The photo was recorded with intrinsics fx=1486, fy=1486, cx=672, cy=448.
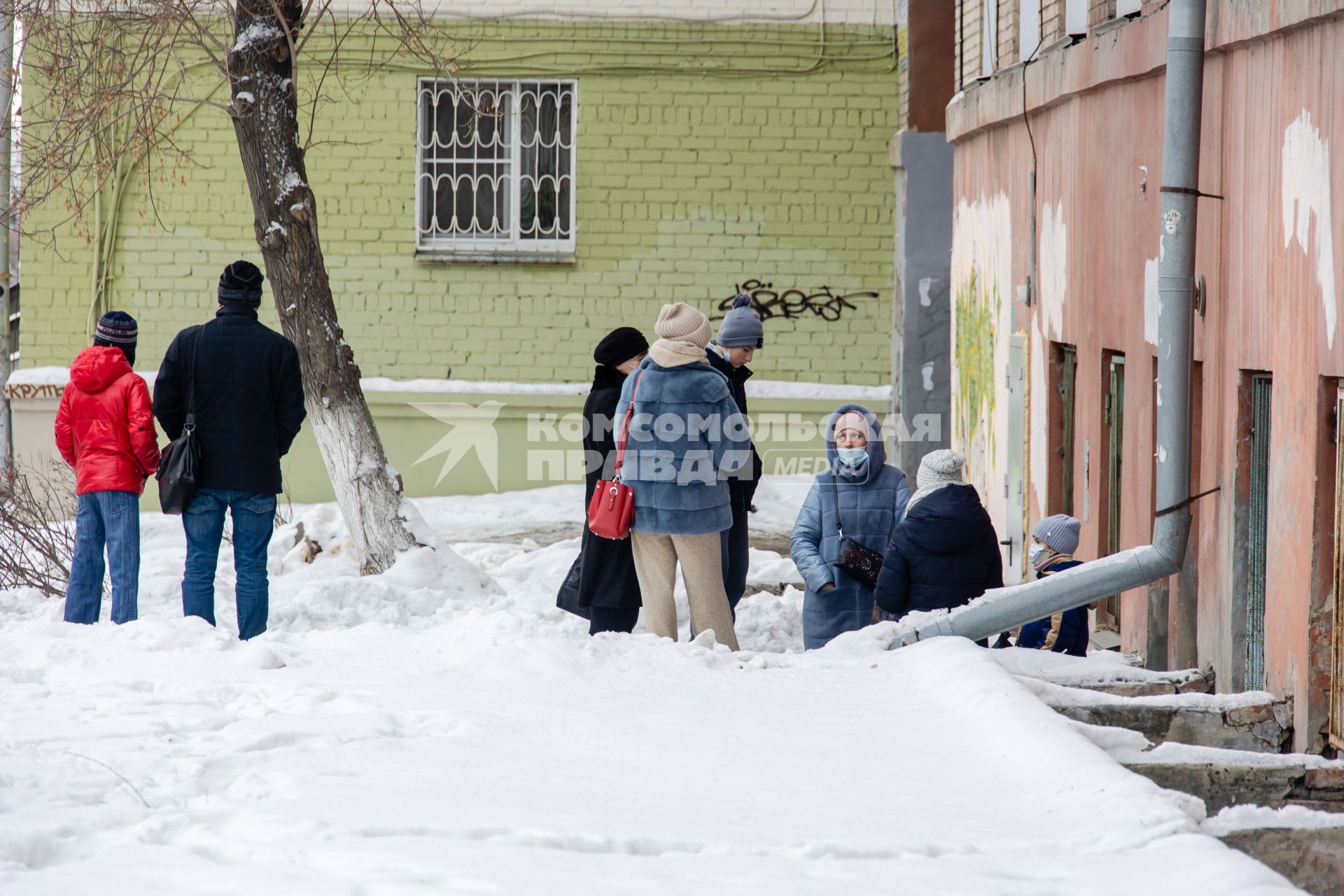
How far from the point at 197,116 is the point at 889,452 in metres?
A: 6.21

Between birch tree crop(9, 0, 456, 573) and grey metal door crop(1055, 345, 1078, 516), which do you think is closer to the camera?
birch tree crop(9, 0, 456, 573)

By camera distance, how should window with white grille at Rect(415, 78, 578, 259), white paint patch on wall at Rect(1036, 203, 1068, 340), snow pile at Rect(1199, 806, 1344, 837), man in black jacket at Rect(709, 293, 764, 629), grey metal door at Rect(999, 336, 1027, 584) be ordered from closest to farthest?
1. snow pile at Rect(1199, 806, 1344, 837)
2. man in black jacket at Rect(709, 293, 764, 629)
3. white paint patch on wall at Rect(1036, 203, 1068, 340)
4. grey metal door at Rect(999, 336, 1027, 584)
5. window with white grille at Rect(415, 78, 578, 259)

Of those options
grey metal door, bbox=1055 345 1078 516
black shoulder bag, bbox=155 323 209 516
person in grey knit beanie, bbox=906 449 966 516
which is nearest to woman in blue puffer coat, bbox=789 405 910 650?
person in grey knit beanie, bbox=906 449 966 516

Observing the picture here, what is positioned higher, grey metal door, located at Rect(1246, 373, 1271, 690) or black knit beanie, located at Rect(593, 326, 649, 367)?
black knit beanie, located at Rect(593, 326, 649, 367)

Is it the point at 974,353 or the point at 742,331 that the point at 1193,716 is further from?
the point at 974,353

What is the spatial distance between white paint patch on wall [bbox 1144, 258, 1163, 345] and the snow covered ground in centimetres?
167

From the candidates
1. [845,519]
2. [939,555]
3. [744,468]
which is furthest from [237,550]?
[939,555]

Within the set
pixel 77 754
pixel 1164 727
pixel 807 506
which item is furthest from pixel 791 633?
pixel 77 754

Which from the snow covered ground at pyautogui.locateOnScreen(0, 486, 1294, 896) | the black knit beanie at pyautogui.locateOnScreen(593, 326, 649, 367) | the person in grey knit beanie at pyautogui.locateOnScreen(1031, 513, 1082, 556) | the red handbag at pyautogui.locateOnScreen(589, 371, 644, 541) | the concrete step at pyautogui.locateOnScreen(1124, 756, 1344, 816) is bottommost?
the concrete step at pyautogui.locateOnScreen(1124, 756, 1344, 816)

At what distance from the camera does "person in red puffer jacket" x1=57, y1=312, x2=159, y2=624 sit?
615cm

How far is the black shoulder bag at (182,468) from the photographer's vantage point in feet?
19.5

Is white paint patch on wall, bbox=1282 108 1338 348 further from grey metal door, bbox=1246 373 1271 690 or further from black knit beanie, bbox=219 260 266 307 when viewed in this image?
black knit beanie, bbox=219 260 266 307

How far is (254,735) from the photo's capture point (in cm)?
383

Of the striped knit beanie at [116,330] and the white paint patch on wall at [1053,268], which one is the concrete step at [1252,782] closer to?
the white paint patch on wall at [1053,268]
